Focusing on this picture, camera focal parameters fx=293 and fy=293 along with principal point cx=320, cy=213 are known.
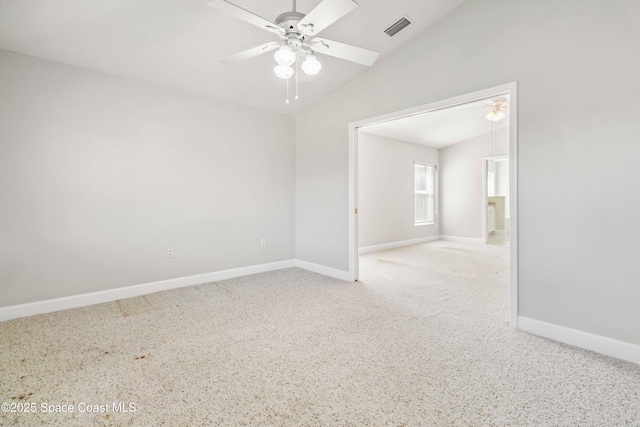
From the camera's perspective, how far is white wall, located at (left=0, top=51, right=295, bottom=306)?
9.03ft

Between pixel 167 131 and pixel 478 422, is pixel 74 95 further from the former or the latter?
pixel 478 422

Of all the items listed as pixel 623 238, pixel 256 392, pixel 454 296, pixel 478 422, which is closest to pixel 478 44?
pixel 623 238

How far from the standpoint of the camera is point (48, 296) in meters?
2.89

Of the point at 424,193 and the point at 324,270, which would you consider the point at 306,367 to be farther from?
the point at 424,193

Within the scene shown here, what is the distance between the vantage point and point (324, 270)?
4344 mm

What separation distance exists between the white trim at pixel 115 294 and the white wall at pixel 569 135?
3.39 metres

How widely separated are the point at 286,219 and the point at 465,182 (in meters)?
5.26

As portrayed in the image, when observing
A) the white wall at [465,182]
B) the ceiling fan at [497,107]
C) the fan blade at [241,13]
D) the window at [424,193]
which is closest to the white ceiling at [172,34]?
the fan blade at [241,13]

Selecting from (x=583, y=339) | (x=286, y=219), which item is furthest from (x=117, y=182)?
(x=583, y=339)

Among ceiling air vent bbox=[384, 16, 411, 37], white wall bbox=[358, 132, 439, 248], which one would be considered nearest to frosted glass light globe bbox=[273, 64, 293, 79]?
ceiling air vent bbox=[384, 16, 411, 37]

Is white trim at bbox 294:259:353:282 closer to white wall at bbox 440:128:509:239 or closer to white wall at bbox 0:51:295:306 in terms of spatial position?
white wall at bbox 0:51:295:306

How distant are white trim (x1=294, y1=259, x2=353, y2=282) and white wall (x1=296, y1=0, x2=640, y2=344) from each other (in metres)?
2.07

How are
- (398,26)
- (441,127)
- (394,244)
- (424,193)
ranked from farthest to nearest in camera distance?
(424,193)
(394,244)
(441,127)
(398,26)

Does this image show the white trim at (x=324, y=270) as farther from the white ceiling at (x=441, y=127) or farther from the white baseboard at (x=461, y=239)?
the white baseboard at (x=461, y=239)
